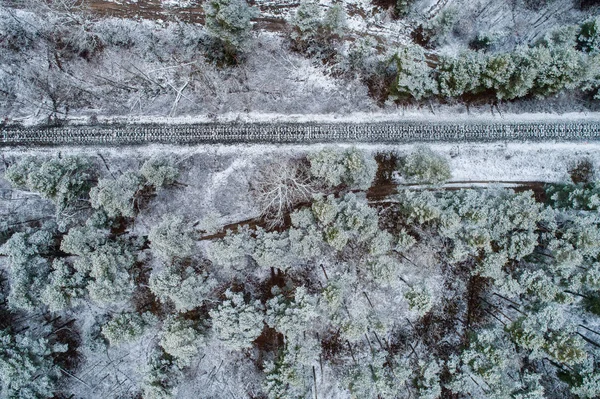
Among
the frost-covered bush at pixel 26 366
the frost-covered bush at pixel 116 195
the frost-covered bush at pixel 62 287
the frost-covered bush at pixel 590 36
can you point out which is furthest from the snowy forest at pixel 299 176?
the frost-covered bush at pixel 62 287

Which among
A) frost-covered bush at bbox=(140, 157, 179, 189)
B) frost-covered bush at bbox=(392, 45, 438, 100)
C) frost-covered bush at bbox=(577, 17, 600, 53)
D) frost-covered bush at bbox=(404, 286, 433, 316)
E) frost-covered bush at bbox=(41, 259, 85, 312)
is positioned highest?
frost-covered bush at bbox=(577, 17, 600, 53)

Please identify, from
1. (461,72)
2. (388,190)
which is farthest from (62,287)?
(461,72)

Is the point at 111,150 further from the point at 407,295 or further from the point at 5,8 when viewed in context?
the point at 407,295

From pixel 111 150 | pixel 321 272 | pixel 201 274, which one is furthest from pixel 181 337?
pixel 111 150

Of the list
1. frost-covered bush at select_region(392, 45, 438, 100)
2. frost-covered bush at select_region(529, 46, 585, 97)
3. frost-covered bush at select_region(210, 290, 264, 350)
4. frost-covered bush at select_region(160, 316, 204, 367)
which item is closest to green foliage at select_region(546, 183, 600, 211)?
frost-covered bush at select_region(529, 46, 585, 97)

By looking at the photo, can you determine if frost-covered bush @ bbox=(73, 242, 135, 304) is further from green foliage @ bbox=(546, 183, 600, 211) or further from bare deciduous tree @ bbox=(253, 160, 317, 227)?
green foliage @ bbox=(546, 183, 600, 211)

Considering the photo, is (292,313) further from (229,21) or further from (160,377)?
(229,21)
